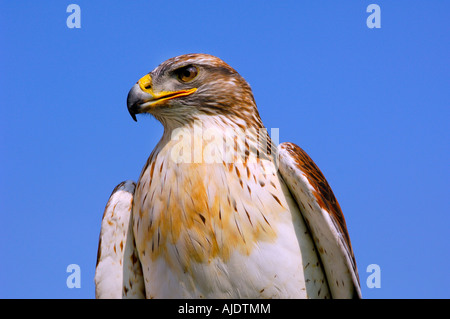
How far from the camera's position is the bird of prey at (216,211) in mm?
4504

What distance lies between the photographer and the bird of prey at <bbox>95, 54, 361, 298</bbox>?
4504 millimetres

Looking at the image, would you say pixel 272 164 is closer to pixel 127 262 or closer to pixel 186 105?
pixel 186 105

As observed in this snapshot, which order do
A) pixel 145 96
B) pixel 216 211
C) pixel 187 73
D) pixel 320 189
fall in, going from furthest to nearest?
1. pixel 187 73
2. pixel 145 96
3. pixel 320 189
4. pixel 216 211

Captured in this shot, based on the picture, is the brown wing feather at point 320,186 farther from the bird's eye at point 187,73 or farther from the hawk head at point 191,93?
the bird's eye at point 187,73

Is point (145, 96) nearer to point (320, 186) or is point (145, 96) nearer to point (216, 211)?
point (216, 211)

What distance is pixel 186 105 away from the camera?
503 centimetres

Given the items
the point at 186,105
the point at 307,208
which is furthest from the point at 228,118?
the point at 307,208

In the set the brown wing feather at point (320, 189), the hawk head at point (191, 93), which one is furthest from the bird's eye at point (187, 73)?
the brown wing feather at point (320, 189)

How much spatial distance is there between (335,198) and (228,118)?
125 centimetres

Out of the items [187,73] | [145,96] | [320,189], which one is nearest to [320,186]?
[320,189]

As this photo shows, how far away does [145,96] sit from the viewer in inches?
198

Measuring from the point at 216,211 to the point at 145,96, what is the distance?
1317 millimetres

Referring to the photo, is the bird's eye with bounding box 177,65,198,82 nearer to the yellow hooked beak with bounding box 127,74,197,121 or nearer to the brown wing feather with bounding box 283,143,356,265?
the yellow hooked beak with bounding box 127,74,197,121

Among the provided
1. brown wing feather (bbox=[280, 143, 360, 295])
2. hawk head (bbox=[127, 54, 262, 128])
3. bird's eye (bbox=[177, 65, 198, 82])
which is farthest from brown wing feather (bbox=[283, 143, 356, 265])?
bird's eye (bbox=[177, 65, 198, 82])
